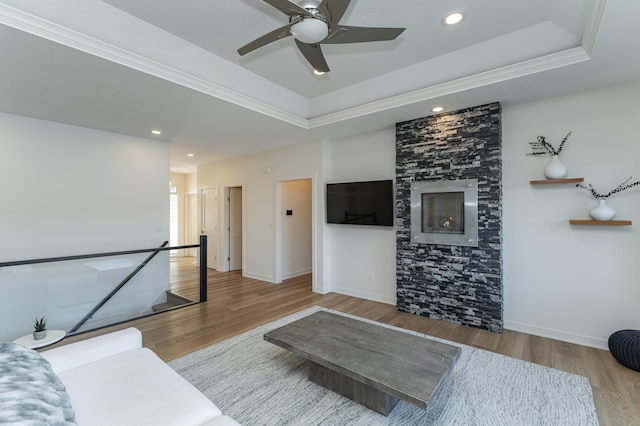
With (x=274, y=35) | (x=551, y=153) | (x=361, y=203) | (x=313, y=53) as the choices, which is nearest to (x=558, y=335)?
(x=551, y=153)

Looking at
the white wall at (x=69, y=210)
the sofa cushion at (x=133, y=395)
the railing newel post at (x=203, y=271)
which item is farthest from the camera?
the railing newel post at (x=203, y=271)

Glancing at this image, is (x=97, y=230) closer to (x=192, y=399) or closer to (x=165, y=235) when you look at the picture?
(x=165, y=235)

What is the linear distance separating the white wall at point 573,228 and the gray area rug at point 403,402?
957 millimetres

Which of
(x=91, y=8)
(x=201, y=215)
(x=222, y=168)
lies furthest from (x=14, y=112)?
(x=201, y=215)

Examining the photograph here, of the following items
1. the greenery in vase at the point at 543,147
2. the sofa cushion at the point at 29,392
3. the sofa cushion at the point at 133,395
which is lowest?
the sofa cushion at the point at 133,395

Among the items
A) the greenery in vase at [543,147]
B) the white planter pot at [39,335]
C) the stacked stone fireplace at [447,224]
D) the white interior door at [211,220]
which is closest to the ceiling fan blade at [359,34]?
the stacked stone fireplace at [447,224]

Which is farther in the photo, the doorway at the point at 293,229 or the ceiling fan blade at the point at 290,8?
the doorway at the point at 293,229

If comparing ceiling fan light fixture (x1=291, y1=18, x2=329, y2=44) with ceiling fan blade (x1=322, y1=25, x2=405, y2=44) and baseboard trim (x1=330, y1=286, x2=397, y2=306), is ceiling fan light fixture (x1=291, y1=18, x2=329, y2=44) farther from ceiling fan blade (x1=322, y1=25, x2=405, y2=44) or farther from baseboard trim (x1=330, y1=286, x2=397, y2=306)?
baseboard trim (x1=330, y1=286, x2=397, y2=306)

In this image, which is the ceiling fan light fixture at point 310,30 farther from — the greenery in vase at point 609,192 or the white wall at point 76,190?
the white wall at point 76,190

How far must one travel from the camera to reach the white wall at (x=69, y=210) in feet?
11.9

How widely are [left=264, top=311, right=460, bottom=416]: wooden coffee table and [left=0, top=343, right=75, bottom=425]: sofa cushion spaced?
147 centimetres

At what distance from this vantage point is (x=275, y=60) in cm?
328

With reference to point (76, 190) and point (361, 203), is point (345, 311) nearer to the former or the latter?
point (361, 203)

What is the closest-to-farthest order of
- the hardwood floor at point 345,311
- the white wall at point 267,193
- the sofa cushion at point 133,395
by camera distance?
the sofa cushion at point 133,395, the hardwood floor at point 345,311, the white wall at point 267,193
